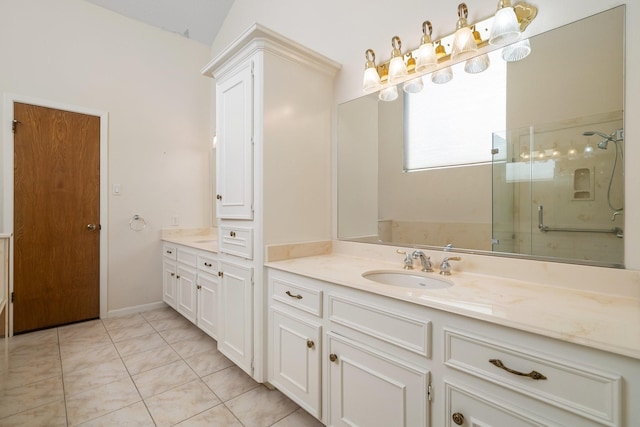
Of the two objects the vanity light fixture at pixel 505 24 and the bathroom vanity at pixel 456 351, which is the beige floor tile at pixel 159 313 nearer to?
the bathroom vanity at pixel 456 351

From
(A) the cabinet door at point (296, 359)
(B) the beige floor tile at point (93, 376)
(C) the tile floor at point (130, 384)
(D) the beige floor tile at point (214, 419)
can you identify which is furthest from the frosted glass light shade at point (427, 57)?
(B) the beige floor tile at point (93, 376)

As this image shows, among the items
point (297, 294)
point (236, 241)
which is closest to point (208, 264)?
point (236, 241)

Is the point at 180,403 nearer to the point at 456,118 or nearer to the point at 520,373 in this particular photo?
the point at 520,373

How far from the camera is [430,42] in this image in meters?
1.56

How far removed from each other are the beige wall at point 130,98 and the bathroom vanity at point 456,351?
233 centimetres

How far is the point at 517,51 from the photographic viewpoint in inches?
53.7

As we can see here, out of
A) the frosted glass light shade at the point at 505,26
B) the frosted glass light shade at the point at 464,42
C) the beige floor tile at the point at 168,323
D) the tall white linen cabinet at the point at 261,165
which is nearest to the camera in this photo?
the frosted glass light shade at the point at 505,26

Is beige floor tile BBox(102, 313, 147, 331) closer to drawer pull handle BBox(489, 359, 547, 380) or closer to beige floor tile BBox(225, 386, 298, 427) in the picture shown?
beige floor tile BBox(225, 386, 298, 427)

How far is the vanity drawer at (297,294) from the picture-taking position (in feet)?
4.78

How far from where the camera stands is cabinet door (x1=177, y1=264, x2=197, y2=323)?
2627 millimetres

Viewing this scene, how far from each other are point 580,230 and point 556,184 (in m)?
0.21

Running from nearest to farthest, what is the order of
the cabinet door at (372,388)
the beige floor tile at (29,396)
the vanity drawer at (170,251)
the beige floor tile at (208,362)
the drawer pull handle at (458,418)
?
the drawer pull handle at (458,418)
the cabinet door at (372,388)
the beige floor tile at (29,396)
the beige floor tile at (208,362)
the vanity drawer at (170,251)

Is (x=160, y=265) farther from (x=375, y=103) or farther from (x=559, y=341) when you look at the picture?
(x=559, y=341)

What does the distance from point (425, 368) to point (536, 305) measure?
0.43 metres
